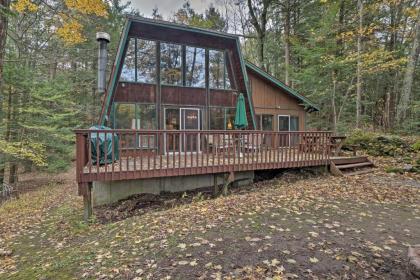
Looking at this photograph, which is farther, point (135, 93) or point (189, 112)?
point (189, 112)

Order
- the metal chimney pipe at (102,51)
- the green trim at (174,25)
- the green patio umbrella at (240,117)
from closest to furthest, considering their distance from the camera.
A: the metal chimney pipe at (102,51), the green trim at (174,25), the green patio umbrella at (240,117)

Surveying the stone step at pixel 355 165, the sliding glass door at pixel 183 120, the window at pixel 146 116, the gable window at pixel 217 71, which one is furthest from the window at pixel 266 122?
the window at pixel 146 116

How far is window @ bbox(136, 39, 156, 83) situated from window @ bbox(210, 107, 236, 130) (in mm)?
3097

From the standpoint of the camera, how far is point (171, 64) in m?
10.9

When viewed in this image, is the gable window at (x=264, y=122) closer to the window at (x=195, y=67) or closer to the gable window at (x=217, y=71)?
the gable window at (x=217, y=71)

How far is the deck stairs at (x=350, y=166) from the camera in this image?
877 centimetres

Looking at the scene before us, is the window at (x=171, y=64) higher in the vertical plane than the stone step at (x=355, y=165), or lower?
higher

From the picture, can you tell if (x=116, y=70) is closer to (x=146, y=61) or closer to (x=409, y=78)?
(x=146, y=61)

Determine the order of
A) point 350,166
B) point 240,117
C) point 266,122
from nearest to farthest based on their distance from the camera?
point 350,166 → point 240,117 → point 266,122

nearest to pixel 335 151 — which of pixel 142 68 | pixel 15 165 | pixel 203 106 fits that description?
pixel 203 106

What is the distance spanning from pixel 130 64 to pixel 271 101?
764 centimetres

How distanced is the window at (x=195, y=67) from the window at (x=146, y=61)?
1.47 meters

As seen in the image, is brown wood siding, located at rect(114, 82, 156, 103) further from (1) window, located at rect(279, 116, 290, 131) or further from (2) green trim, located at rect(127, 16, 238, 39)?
(1) window, located at rect(279, 116, 290, 131)

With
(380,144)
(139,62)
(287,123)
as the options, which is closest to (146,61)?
(139,62)
